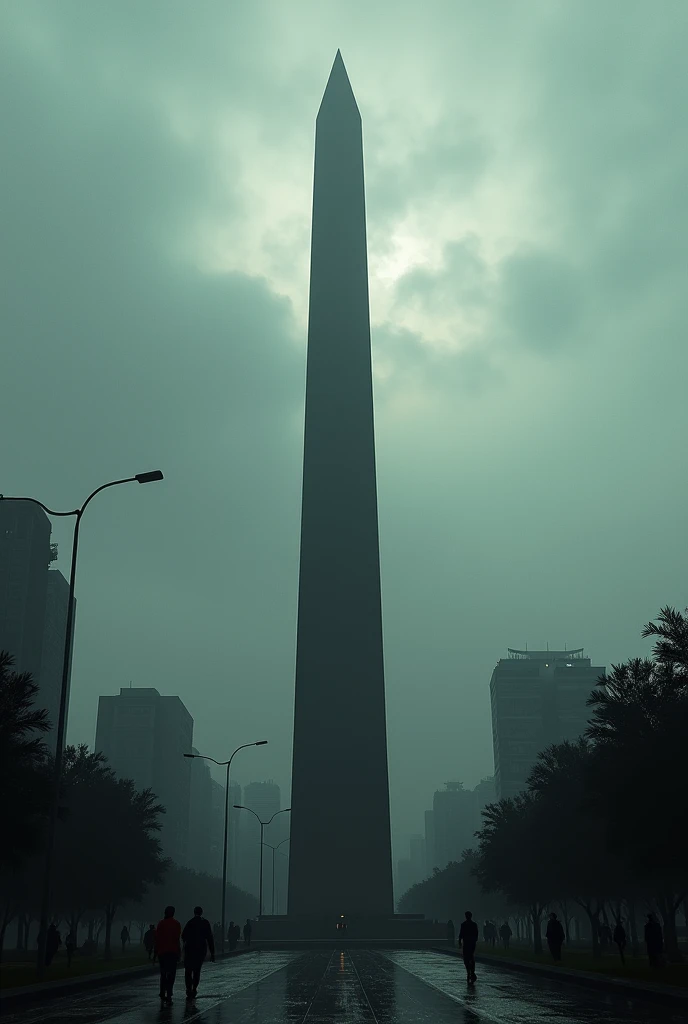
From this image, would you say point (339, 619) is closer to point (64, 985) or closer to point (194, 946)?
point (64, 985)

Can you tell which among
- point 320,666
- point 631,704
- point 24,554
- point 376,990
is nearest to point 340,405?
point 320,666

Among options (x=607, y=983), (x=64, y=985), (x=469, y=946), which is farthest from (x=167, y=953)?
(x=607, y=983)

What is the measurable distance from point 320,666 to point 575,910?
35.1 m

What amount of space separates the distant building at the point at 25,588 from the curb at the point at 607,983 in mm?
100499

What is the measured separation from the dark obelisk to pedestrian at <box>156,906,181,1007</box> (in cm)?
4340

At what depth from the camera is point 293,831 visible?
6328 centimetres

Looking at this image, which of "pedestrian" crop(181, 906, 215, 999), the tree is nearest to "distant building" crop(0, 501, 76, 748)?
the tree

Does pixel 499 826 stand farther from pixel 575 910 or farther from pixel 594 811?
pixel 575 910

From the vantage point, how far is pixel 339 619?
64.5 m

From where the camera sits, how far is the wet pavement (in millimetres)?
15461

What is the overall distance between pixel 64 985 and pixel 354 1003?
691 cm

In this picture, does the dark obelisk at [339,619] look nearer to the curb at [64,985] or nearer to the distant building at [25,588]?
the curb at [64,985]

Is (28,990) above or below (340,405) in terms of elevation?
below

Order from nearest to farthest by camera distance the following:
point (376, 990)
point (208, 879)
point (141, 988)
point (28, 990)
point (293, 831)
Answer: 1. point (28, 990)
2. point (376, 990)
3. point (141, 988)
4. point (293, 831)
5. point (208, 879)
